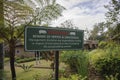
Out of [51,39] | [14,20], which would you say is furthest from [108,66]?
[51,39]

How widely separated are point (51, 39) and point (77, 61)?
4853 mm

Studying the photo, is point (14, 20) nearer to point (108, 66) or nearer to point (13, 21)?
point (13, 21)

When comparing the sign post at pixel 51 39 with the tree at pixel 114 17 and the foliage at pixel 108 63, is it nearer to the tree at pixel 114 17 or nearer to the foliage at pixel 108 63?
the foliage at pixel 108 63

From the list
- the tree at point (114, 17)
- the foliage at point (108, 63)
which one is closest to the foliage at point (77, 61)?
the foliage at point (108, 63)

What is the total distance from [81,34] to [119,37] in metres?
10.1

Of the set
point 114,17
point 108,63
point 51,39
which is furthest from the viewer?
A: point 114,17

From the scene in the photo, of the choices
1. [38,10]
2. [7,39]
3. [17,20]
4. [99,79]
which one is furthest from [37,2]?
[99,79]

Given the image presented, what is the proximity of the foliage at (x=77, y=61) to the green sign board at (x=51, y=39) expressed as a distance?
3.44 metres

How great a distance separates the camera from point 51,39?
13.9 feet

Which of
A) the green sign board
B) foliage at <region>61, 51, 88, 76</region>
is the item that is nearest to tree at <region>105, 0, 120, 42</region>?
foliage at <region>61, 51, 88, 76</region>

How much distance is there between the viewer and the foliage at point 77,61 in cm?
815

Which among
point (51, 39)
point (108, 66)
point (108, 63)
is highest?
point (51, 39)

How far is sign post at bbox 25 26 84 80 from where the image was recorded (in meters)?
4.02

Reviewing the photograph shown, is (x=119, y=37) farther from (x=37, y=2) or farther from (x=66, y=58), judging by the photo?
(x=37, y=2)
